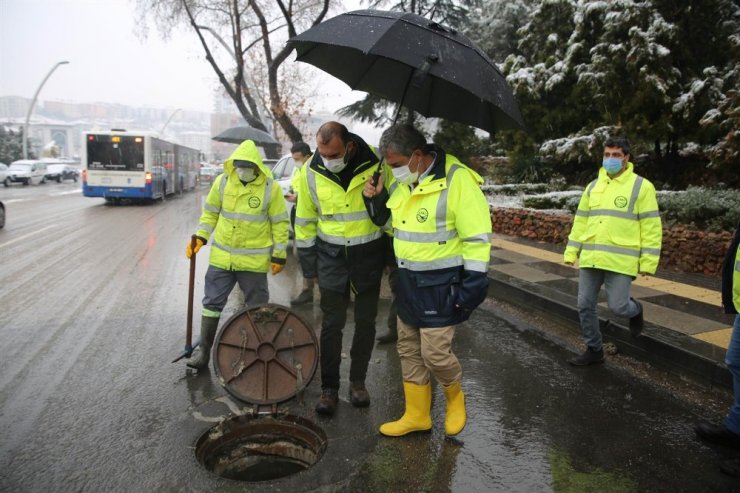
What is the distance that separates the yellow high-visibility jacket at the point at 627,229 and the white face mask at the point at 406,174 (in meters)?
1.93

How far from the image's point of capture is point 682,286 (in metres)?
6.95

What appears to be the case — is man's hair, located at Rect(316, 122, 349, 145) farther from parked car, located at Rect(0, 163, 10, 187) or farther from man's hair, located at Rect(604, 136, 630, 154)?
parked car, located at Rect(0, 163, 10, 187)

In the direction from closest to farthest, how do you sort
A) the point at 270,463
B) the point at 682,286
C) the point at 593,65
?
the point at 270,463, the point at 682,286, the point at 593,65

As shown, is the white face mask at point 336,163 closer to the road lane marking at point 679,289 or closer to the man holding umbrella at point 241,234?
the man holding umbrella at point 241,234

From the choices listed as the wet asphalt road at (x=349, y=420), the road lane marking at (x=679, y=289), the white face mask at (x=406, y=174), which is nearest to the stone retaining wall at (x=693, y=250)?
the road lane marking at (x=679, y=289)

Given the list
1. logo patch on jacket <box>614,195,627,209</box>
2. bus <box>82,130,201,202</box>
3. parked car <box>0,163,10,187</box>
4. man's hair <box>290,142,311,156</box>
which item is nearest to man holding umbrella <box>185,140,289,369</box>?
logo patch on jacket <box>614,195,627,209</box>

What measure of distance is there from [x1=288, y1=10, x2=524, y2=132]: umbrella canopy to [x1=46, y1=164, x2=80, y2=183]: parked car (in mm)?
40149

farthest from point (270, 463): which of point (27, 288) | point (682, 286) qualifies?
point (682, 286)

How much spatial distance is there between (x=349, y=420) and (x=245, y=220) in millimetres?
1733

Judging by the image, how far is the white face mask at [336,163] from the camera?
11.5 ft

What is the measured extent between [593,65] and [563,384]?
8826 mm

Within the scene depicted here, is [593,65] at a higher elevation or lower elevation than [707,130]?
higher

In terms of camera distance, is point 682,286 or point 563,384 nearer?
point 563,384

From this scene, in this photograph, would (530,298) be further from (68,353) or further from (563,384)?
(68,353)
